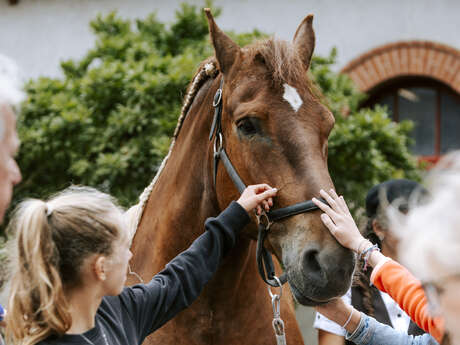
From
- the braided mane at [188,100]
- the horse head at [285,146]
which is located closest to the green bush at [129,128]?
the braided mane at [188,100]


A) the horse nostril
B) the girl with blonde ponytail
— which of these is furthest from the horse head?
the girl with blonde ponytail

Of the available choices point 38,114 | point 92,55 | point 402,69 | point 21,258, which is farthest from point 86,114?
point 402,69

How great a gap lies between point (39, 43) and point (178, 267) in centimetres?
602

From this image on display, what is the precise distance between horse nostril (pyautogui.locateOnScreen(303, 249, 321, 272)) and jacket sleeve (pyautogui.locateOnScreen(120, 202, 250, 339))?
32 cm

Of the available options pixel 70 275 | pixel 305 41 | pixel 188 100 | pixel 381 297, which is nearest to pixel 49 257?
pixel 70 275

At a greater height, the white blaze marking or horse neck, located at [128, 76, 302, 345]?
the white blaze marking

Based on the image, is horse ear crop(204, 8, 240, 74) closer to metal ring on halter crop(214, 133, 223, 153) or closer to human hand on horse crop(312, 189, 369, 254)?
metal ring on halter crop(214, 133, 223, 153)

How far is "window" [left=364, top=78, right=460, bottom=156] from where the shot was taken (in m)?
6.84

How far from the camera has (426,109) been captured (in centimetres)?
691

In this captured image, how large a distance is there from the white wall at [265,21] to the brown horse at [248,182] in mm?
4099

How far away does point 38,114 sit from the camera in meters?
4.88

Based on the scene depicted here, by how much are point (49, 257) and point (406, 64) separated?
576 cm

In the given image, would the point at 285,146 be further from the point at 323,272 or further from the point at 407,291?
the point at 407,291

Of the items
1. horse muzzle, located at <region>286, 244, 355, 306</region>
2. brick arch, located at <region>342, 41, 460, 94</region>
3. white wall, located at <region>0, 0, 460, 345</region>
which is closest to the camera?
horse muzzle, located at <region>286, 244, 355, 306</region>
